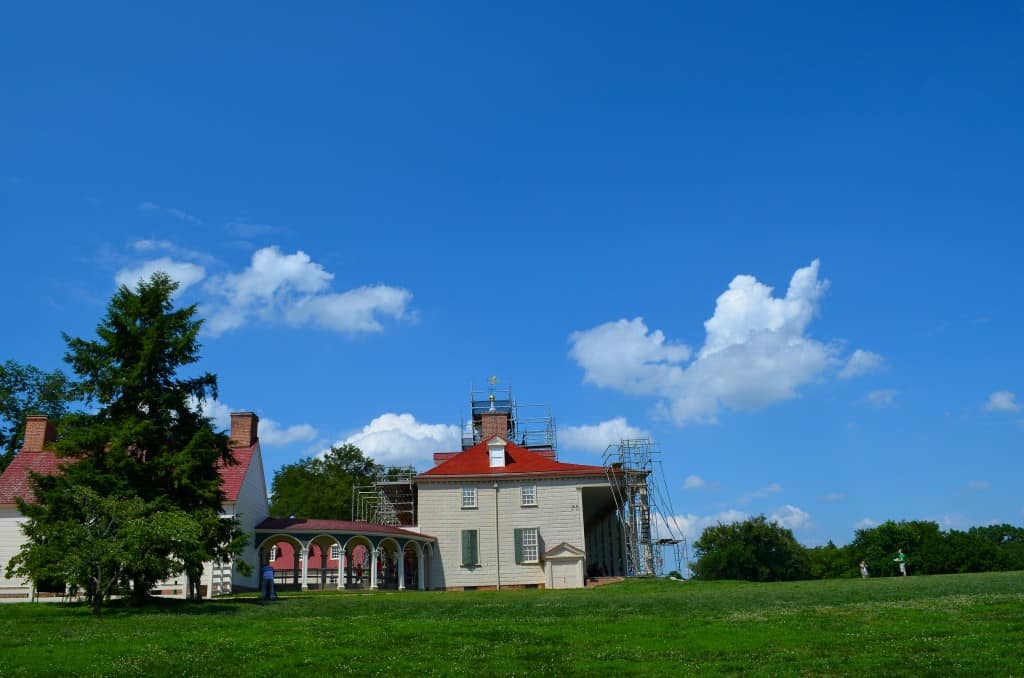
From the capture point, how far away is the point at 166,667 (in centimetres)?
1338

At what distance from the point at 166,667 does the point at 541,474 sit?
32698 millimetres

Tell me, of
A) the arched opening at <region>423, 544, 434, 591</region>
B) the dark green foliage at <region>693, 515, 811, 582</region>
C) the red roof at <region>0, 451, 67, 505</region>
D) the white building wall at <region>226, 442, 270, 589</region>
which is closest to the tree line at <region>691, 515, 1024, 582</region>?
the dark green foliage at <region>693, 515, 811, 582</region>

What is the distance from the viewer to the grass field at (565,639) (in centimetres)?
1301

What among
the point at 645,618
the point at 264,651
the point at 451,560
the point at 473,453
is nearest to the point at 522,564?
the point at 451,560

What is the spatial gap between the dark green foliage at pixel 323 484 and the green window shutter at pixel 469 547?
22.6 metres

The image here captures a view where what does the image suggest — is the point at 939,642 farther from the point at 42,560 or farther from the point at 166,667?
the point at 42,560

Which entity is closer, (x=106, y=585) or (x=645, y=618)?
(x=645, y=618)

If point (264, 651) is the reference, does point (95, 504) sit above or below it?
above

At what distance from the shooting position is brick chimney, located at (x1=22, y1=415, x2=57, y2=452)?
138 ft

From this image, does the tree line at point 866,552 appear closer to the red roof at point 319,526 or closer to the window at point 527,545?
the window at point 527,545

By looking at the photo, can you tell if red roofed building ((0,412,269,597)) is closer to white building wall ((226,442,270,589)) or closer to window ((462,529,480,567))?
white building wall ((226,442,270,589))

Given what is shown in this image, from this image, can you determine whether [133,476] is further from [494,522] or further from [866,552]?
[866,552]

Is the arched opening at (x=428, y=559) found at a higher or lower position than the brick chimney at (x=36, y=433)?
lower

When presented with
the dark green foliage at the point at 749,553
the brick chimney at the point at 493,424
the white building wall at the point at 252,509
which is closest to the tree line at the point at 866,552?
the dark green foliage at the point at 749,553
